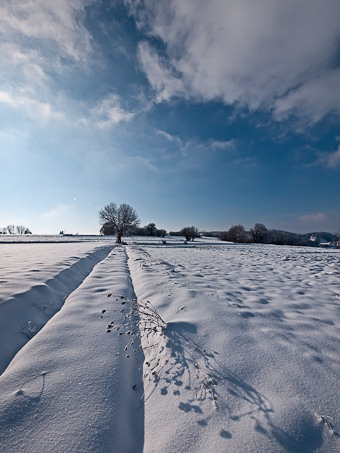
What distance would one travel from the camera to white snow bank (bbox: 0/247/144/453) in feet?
5.08

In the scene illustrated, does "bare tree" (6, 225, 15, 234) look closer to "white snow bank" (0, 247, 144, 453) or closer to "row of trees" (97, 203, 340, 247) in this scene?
"row of trees" (97, 203, 340, 247)

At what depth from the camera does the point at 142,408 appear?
1.95 metres

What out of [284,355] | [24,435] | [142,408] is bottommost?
[142,408]

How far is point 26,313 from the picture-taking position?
3.55 metres

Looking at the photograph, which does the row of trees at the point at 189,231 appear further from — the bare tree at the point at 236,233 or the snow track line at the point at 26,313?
the snow track line at the point at 26,313

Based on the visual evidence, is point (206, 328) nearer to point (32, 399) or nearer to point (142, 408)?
point (142, 408)

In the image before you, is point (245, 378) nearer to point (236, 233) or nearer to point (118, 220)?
point (118, 220)

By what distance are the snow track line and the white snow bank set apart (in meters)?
0.20

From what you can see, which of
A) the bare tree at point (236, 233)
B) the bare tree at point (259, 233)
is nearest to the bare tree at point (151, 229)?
the bare tree at point (236, 233)

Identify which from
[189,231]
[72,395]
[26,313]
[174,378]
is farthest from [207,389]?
[189,231]

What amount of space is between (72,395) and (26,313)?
91.8 inches

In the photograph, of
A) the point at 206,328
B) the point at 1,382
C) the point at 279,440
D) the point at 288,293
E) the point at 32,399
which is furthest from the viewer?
the point at 288,293

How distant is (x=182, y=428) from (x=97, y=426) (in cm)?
74

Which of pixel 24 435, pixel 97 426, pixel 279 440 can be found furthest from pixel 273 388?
pixel 24 435
